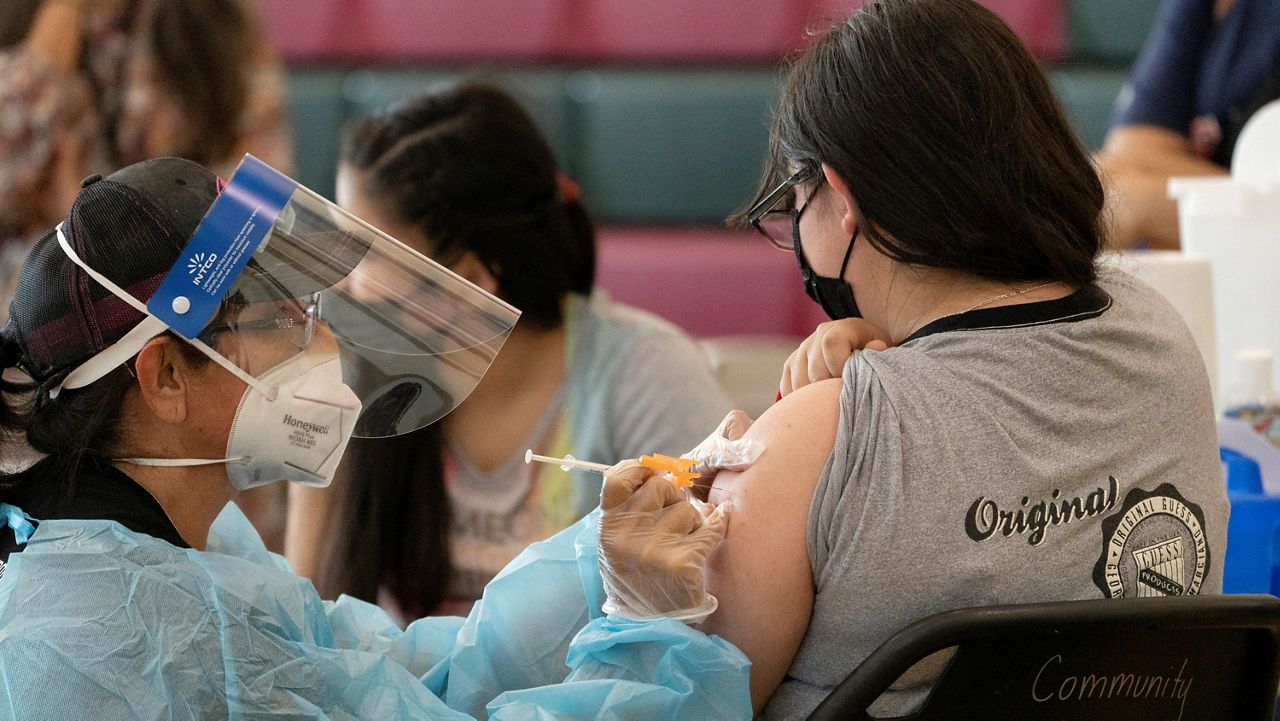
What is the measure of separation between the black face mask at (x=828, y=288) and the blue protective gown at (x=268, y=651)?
30 centimetres

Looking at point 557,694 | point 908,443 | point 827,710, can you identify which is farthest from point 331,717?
point 908,443

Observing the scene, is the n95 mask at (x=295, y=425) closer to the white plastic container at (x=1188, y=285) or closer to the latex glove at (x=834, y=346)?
the latex glove at (x=834, y=346)

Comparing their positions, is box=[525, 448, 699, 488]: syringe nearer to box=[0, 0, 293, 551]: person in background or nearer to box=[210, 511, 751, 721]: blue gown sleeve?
box=[210, 511, 751, 721]: blue gown sleeve

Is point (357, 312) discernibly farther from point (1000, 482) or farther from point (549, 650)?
point (1000, 482)

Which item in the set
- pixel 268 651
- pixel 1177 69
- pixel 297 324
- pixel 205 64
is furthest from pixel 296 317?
pixel 1177 69

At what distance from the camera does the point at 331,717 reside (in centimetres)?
108

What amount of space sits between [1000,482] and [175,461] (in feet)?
2.33

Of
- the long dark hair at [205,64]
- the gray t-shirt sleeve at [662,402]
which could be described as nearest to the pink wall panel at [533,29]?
the long dark hair at [205,64]

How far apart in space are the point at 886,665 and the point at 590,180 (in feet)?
9.51

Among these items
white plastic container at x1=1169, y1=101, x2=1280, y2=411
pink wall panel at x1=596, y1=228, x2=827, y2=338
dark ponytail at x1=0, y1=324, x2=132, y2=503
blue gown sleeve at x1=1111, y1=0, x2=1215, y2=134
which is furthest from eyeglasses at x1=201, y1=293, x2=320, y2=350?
pink wall panel at x1=596, y1=228, x2=827, y2=338

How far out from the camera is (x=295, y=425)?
115 cm

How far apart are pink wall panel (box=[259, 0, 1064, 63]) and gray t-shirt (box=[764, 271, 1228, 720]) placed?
8.89 ft

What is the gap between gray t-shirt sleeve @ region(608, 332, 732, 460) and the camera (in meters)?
1.78

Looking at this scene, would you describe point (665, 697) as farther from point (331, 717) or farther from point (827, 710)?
point (331, 717)
